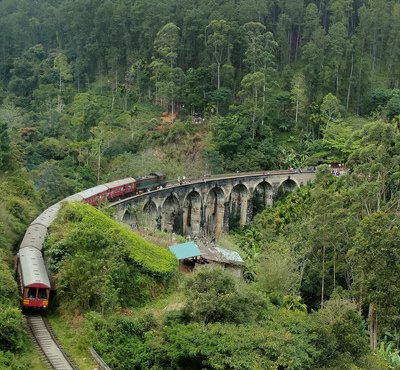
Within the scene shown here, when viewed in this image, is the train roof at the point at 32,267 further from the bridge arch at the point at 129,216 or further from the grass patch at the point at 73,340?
the bridge arch at the point at 129,216

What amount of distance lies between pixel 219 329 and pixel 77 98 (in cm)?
5995

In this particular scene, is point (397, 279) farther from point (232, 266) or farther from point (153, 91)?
point (153, 91)

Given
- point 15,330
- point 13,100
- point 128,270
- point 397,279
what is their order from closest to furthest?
point 15,330 < point 128,270 < point 397,279 < point 13,100

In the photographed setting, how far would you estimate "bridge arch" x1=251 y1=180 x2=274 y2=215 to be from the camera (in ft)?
207

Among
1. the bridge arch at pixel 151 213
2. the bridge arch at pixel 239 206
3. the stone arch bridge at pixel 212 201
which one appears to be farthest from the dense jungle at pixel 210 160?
the bridge arch at pixel 151 213

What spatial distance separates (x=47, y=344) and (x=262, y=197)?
134ft

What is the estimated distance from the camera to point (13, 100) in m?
82.1

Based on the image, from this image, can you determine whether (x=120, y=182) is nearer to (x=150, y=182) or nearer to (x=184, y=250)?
(x=150, y=182)

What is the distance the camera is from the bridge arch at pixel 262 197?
63094mm

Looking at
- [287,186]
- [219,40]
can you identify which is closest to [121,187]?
[287,186]

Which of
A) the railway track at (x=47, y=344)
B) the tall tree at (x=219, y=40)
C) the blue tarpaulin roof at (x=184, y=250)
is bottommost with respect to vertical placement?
the railway track at (x=47, y=344)

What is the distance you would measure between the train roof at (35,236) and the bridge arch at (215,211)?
25765mm

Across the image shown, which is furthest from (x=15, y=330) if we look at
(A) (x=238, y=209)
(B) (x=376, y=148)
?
(A) (x=238, y=209)

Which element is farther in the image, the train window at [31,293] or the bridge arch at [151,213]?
the bridge arch at [151,213]
